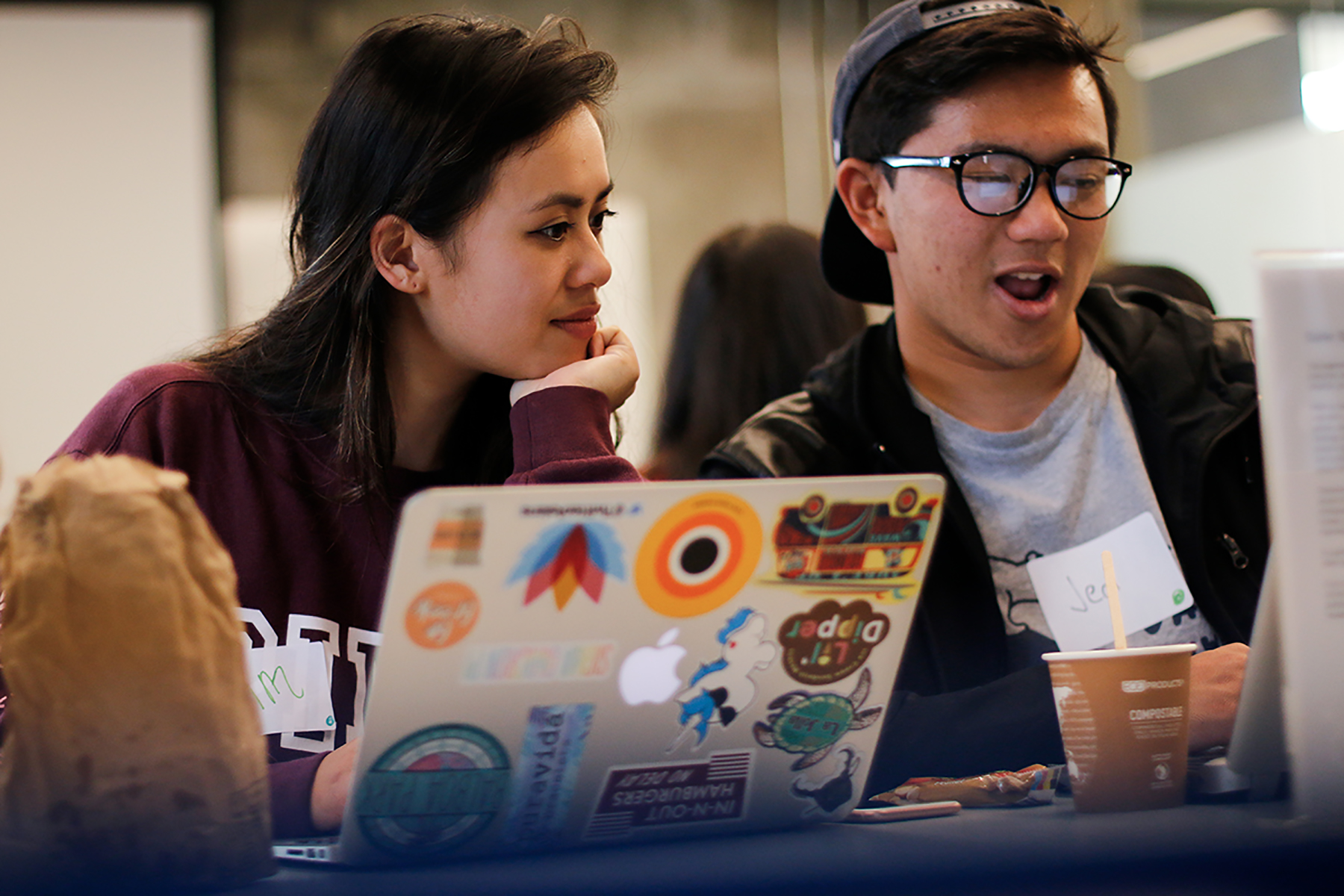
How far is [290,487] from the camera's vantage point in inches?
47.9

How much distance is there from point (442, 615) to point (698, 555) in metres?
0.13

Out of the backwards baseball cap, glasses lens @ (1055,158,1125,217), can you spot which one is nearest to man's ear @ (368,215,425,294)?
the backwards baseball cap

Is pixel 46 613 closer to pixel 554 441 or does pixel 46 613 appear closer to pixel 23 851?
pixel 23 851

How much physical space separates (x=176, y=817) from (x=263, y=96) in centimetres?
420

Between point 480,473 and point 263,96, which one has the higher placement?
point 263,96

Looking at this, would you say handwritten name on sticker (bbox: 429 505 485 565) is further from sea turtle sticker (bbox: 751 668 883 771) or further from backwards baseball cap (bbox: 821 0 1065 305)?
backwards baseball cap (bbox: 821 0 1065 305)

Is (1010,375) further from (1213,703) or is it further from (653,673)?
(653,673)

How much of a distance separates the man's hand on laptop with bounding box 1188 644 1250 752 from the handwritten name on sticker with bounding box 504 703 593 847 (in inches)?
21.5

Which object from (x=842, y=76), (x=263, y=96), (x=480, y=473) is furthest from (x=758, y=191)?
(x=480, y=473)

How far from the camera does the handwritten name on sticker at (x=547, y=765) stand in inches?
23.1

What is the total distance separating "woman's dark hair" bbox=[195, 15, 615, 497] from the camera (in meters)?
1.28

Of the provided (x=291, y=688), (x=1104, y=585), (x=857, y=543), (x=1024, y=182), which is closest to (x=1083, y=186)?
(x=1024, y=182)

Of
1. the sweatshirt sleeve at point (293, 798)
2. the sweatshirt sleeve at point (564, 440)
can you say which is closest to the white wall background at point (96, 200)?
the sweatshirt sleeve at point (564, 440)

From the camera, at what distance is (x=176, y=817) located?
0.52 m
